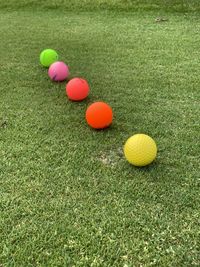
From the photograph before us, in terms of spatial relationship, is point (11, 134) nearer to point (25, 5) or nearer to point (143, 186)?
point (143, 186)

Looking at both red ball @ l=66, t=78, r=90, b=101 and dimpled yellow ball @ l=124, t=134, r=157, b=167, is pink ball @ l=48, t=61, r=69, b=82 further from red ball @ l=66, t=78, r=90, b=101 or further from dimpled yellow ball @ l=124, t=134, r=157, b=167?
dimpled yellow ball @ l=124, t=134, r=157, b=167

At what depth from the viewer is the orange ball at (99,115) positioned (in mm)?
3727

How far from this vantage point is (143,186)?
10.1 ft

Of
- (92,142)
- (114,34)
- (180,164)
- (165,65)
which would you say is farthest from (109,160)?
(114,34)

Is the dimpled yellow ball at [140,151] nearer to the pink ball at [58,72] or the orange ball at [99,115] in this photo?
the orange ball at [99,115]

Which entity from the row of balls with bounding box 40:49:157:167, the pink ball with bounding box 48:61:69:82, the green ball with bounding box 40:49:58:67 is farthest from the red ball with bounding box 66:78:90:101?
the green ball with bounding box 40:49:58:67

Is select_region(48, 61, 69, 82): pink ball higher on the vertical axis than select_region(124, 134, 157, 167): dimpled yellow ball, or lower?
lower

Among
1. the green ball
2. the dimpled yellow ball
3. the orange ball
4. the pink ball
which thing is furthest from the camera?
the green ball

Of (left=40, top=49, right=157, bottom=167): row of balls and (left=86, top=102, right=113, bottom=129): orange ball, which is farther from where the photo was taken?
(left=86, top=102, right=113, bottom=129): orange ball

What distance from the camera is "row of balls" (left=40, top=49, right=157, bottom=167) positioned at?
3.19 meters

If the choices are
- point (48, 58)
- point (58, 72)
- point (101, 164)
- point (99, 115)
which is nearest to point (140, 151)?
point (101, 164)

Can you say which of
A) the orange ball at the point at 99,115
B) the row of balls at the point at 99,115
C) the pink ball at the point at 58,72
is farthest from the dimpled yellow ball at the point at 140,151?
the pink ball at the point at 58,72

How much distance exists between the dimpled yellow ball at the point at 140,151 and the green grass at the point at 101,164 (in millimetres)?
96

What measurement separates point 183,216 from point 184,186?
1.13 ft
